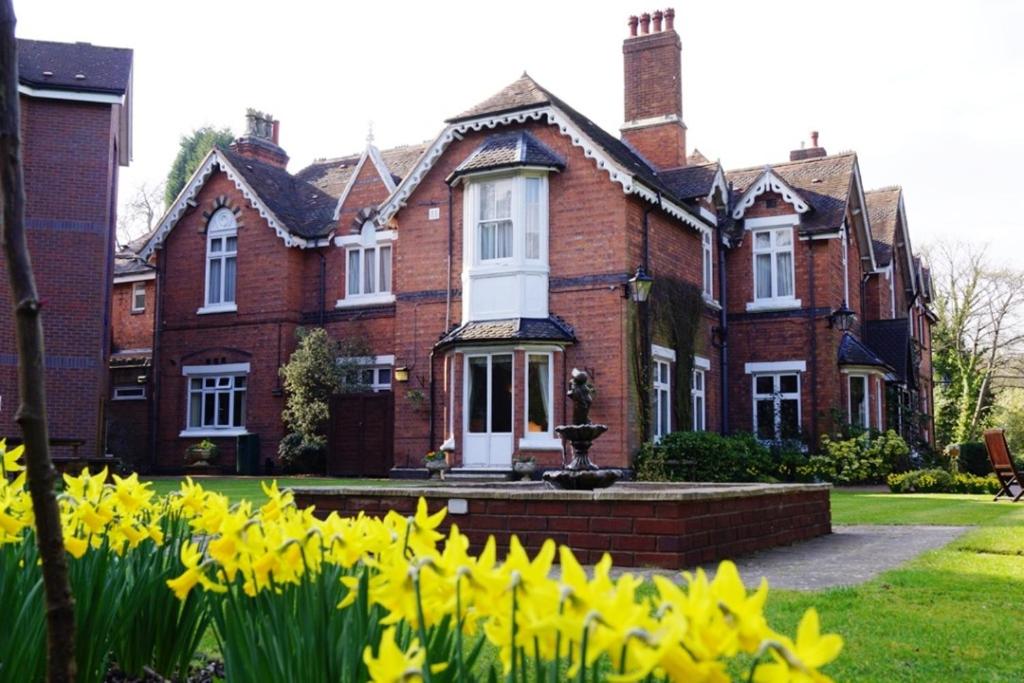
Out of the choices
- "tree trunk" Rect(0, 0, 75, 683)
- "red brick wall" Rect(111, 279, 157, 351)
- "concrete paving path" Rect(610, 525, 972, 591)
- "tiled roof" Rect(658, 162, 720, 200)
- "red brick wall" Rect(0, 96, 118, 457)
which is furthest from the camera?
"red brick wall" Rect(111, 279, 157, 351)

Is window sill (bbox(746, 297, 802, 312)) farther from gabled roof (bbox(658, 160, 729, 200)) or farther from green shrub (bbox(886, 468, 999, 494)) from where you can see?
green shrub (bbox(886, 468, 999, 494))

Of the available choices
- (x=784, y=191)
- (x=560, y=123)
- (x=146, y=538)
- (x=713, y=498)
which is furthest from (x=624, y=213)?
(x=146, y=538)

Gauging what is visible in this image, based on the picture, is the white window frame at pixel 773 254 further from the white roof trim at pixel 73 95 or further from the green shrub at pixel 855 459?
the white roof trim at pixel 73 95

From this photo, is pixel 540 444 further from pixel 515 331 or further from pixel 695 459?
pixel 695 459

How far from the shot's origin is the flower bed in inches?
62.4

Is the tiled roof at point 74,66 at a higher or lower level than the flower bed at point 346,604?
Answer: higher

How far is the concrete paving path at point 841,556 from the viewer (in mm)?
7285

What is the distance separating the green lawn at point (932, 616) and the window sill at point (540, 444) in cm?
1074

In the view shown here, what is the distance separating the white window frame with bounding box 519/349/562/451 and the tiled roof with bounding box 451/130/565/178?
4.02 metres

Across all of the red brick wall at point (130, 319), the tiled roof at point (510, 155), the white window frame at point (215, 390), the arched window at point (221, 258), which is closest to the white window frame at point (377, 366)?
the white window frame at point (215, 390)

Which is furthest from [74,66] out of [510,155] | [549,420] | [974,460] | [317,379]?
[974,460]

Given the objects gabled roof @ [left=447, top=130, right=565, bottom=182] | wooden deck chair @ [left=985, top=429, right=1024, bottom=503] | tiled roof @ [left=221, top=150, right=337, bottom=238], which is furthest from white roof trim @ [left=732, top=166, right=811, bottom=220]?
tiled roof @ [left=221, top=150, right=337, bottom=238]

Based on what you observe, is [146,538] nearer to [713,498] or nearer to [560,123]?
[713,498]

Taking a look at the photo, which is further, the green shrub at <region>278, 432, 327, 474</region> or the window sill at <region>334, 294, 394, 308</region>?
the window sill at <region>334, 294, 394, 308</region>
